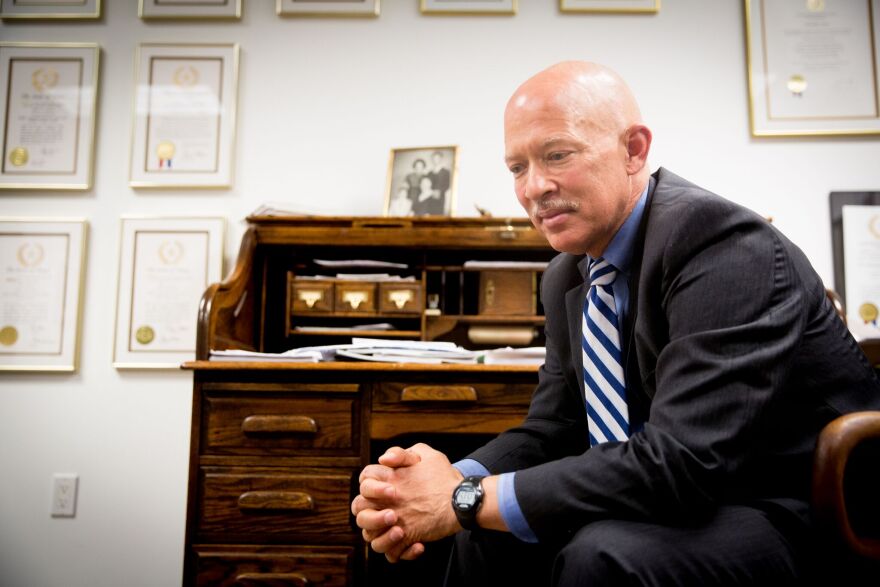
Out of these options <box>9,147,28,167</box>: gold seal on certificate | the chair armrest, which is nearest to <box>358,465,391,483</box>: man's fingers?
the chair armrest

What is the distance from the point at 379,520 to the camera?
3.26 ft

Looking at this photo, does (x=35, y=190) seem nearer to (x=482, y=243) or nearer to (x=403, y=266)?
(x=403, y=266)

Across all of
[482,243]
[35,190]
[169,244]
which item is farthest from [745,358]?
[35,190]

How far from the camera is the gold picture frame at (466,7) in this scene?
243 centimetres

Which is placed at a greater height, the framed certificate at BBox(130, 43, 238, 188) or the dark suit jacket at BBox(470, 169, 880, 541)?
the framed certificate at BBox(130, 43, 238, 188)

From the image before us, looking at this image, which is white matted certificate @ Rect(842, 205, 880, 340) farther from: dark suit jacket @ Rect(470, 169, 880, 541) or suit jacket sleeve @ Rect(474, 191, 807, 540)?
suit jacket sleeve @ Rect(474, 191, 807, 540)

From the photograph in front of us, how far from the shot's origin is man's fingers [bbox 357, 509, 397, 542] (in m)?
0.99

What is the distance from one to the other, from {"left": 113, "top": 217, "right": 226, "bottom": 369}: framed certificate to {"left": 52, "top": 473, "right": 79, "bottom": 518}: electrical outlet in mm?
458

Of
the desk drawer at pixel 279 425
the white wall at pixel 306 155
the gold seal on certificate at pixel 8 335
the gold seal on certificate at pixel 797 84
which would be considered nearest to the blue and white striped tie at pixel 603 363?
the desk drawer at pixel 279 425

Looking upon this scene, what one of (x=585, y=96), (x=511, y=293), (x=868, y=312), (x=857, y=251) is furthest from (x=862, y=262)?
(x=585, y=96)

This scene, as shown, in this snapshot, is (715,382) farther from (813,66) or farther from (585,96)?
(813,66)

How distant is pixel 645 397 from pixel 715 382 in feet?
0.96

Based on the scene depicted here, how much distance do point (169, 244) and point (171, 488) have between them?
0.93 meters

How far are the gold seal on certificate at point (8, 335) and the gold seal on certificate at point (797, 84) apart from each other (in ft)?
10.4
